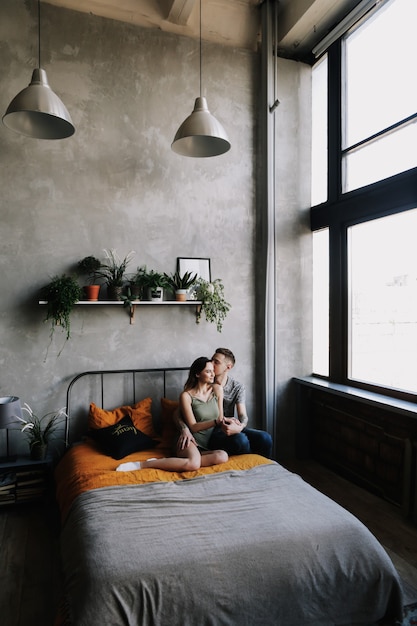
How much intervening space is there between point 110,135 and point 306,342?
2.98 m

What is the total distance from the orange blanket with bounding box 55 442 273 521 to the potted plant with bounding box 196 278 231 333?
141 centimetres

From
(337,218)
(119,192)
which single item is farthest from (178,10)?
(337,218)

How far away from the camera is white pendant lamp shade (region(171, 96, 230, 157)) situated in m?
2.90

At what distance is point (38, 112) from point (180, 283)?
6.26 feet

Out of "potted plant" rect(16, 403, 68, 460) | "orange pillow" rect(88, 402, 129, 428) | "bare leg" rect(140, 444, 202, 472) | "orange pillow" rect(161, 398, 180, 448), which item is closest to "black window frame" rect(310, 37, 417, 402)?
"orange pillow" rect(161, 398, 180, 448)

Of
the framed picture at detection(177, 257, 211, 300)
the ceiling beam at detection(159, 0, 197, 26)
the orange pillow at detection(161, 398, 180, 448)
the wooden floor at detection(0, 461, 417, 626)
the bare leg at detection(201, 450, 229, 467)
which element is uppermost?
the ceiling beam at detection(159, 0, 197, 26)

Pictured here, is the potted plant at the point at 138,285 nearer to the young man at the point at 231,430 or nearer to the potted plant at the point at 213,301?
the potted plant at the point at 213,301

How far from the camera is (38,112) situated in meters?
2.88

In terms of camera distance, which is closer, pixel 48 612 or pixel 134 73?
pixel 48 612

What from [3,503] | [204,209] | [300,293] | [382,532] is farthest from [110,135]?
[382,532]

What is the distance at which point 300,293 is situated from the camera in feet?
15.5

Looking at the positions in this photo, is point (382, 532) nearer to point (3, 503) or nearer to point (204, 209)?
point (3, 503)

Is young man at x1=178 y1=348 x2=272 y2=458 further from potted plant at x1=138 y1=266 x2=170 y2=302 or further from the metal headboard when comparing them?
potted plant at x1=138 y1=266 x2=170 y2=302

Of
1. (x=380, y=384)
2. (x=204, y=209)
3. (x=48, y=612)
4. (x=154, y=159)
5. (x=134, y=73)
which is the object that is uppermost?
(x=134, y=73)
